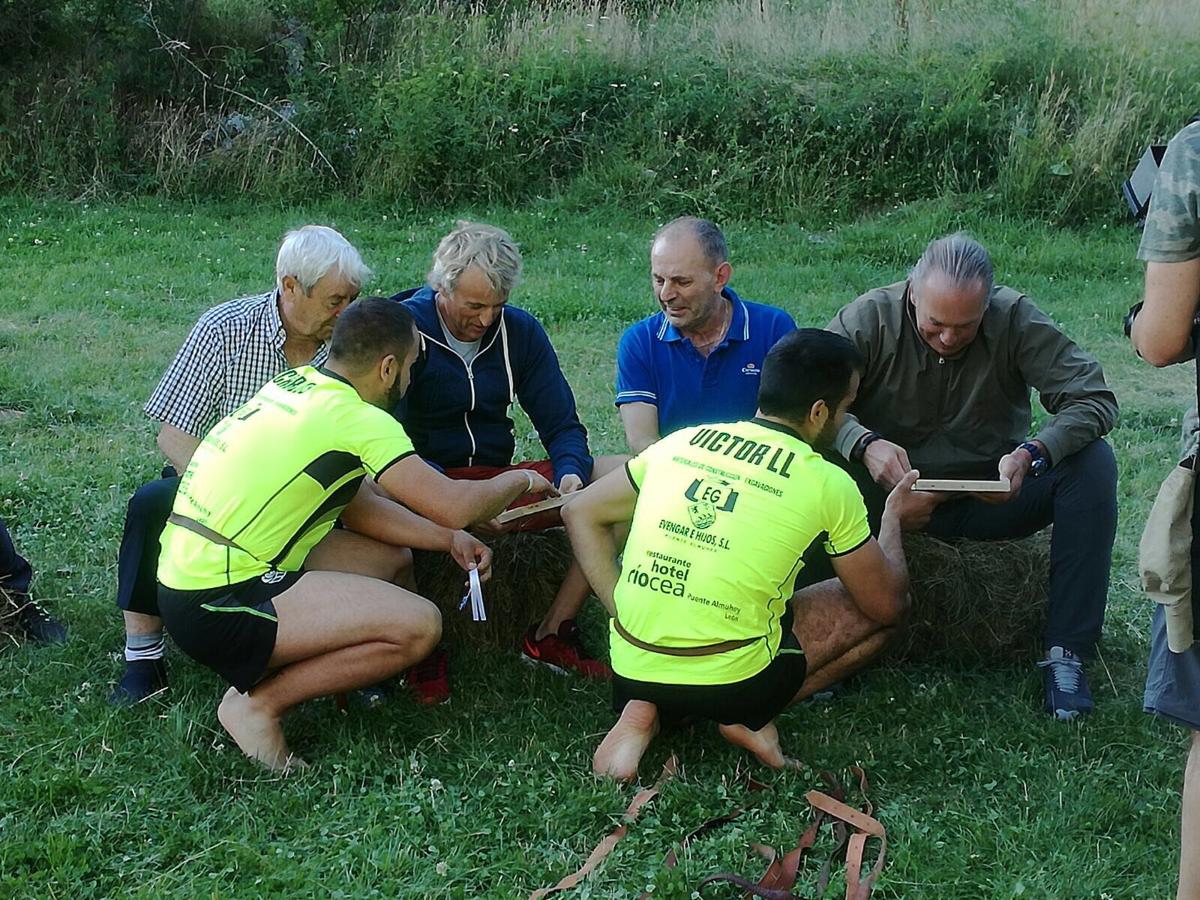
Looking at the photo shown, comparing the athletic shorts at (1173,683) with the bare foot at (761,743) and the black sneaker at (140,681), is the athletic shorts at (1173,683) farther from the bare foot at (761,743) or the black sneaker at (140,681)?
the black sneaker at (140,681)

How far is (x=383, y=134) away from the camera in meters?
11.2

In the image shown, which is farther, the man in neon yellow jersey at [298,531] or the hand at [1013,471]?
the hand at [1013,471]

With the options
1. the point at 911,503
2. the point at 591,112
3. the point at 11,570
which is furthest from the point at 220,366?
the point at 591,112

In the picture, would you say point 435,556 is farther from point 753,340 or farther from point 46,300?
point 46,300

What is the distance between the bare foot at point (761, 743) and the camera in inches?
140

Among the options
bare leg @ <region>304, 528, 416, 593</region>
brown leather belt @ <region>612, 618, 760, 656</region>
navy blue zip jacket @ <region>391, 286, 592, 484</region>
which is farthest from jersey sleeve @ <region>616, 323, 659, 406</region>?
brown leather belt @ <region>612, 618, 760, 656</region>

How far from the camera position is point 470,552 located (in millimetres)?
3908

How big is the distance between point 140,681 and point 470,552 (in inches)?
41.5

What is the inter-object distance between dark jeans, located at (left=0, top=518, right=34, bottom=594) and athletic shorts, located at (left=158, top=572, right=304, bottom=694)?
3.29 ft

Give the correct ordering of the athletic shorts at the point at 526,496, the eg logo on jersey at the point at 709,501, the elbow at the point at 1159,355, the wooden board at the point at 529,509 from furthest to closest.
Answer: the athletic shorts at the point at 526,496, the wooden board at the point at 529,509, the eg logo on jersey at the point at 709,501, the elbow at the point at 1159,355

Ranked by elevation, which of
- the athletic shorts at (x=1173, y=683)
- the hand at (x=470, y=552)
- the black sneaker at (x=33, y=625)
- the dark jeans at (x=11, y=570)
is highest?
the athletic shorts at (x=1173, y=683)

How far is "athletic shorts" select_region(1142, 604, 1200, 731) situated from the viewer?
2.54m

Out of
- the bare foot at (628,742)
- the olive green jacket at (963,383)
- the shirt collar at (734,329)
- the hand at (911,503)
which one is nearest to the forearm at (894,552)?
the hand at (911,503)

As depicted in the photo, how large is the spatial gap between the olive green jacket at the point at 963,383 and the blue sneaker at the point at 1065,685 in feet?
2.28
